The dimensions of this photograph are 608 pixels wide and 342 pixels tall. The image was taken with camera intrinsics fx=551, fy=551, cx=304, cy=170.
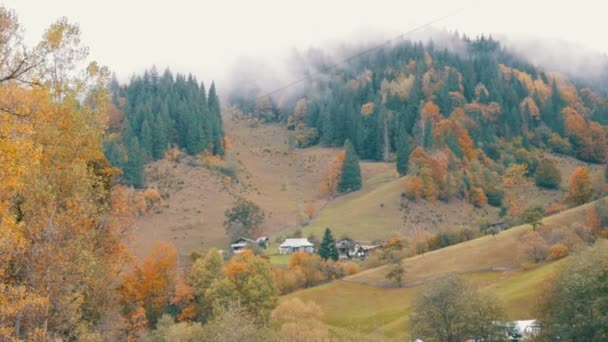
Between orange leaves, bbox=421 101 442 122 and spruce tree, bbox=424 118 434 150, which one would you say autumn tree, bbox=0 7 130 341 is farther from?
orange leaves, bbox=421 101 442 122

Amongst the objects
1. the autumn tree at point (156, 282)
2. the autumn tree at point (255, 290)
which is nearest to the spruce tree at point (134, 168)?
the autumn tree at point (156, 282)

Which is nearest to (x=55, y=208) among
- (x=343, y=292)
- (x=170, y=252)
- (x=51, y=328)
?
(x=51, y=328)

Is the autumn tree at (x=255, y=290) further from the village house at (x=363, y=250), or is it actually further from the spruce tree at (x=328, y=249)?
the village house at (x=363, y=250)

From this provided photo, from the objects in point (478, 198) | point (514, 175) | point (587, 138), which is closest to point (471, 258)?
point (478, 198)

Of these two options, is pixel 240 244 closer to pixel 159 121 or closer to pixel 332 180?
pixel 332 180

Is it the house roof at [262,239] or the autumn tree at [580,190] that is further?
the house roof at [262,239]

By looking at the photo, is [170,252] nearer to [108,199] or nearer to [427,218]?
[108,199]

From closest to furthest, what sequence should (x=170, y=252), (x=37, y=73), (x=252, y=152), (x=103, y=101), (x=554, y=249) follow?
(x=37, y=73), (x=103, y=101), (x=170, y=252), (x=554, y=249), (x=252, y=152)
